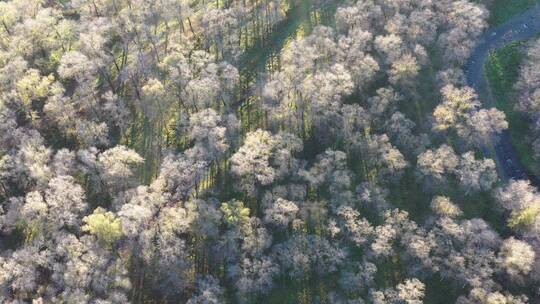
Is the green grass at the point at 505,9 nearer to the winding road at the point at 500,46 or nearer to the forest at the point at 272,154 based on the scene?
the forest at the point at 272,154

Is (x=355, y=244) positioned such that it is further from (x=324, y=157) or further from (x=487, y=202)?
(x=487, y=202)

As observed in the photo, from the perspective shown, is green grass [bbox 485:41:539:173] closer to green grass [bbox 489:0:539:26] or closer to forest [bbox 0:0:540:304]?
forest [bbox 0:0:540:304]

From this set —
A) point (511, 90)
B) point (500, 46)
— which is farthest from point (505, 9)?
point (511, 90)

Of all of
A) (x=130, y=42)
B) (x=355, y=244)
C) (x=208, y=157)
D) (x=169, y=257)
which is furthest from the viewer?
(x=130, y=42)

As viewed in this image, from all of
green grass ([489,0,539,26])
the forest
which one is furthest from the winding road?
green grass ([489,0,539,26])

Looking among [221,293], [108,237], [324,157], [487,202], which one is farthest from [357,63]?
[108,237]

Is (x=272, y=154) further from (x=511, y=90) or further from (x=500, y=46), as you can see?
(x=500, y=46)
